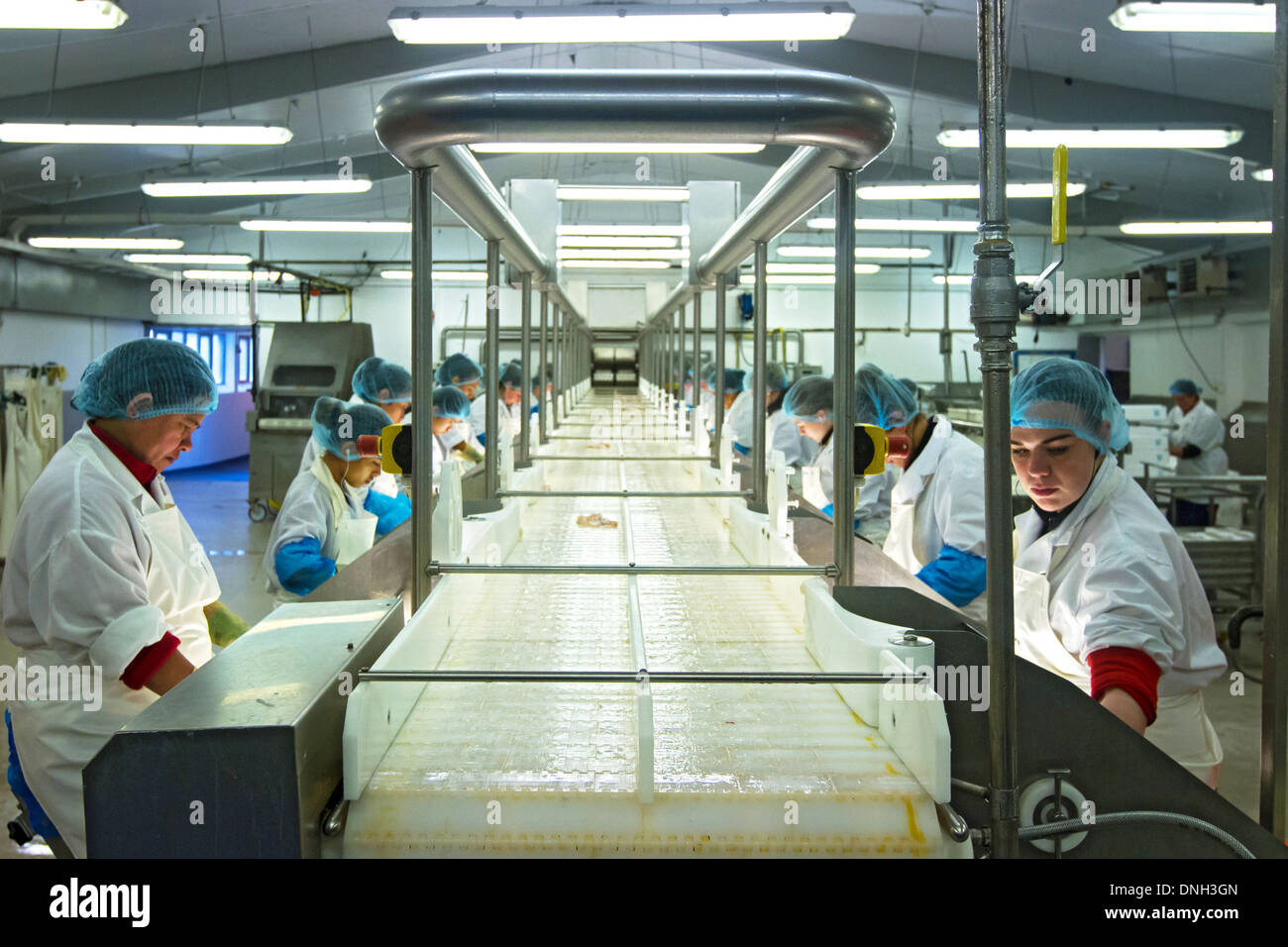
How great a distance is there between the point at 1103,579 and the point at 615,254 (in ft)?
12.3

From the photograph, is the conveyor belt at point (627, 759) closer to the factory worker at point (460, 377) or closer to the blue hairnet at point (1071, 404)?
the blue hairnet at point (1071, 404)

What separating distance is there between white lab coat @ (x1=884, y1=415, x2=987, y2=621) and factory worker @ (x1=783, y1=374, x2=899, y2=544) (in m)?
0.63

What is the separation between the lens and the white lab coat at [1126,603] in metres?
1.64

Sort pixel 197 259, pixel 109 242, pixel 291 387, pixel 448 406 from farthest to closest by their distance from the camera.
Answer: pixel 197 259 → pixel 109 242 → pixel 291 387 → pixel 448 406

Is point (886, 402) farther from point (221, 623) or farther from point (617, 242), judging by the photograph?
point (221, 623)

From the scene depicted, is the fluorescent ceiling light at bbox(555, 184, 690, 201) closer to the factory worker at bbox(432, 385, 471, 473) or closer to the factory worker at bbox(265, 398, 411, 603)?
the factory worker at bbox(432, 385, 471, 473)

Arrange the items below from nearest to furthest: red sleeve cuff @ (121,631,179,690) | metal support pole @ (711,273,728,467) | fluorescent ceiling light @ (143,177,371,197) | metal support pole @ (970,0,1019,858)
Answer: metal support pole @ (970,0,1019,858)
red sleeve cuff @ (121,631,179,690)
metal support pole @ (711,273,728,467)
fluorescent ceiling light @ (143,177,371,197)

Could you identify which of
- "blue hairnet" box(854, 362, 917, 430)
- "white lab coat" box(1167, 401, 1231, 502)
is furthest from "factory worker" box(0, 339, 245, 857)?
"white lab coat" box(1167, 401, 1231, 502)

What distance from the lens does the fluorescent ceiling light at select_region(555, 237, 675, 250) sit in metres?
4.60

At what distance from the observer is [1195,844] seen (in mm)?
1026

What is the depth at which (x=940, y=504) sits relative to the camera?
125 inches

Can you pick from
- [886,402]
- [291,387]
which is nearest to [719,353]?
[886,402]
